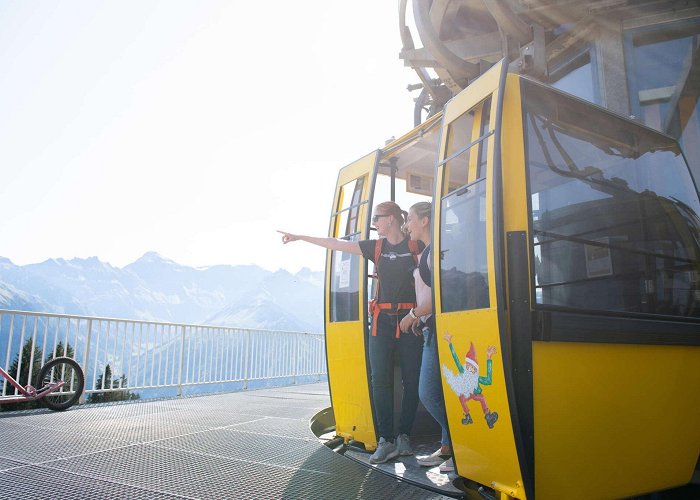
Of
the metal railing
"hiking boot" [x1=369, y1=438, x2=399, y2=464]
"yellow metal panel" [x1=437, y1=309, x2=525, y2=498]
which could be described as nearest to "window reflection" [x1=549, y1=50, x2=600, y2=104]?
"yellow metal panel" [x1=437, y1=309, x2=525, y2=498]

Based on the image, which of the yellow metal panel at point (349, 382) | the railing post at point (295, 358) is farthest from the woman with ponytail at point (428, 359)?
the railing post at point (295, 358)

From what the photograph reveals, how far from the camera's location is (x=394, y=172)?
5.12 metres

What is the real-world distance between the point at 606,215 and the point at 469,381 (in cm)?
143

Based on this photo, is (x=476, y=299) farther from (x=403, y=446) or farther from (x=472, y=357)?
(x=403, y=446)

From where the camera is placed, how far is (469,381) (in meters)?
2.72

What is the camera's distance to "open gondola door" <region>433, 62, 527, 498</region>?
97.8 inches

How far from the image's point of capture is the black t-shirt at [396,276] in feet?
12.8

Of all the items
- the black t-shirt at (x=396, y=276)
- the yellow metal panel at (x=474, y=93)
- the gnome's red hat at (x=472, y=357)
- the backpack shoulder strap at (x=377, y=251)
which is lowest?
the gnome's red hat at (x=472, y=357)

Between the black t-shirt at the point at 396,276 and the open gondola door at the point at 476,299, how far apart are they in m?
0.86

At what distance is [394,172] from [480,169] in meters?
2.32

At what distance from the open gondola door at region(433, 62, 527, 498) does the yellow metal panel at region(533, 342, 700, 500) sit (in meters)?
0.19

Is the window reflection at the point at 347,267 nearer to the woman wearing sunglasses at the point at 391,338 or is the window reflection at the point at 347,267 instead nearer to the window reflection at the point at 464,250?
the woman wearing sunglasses at the point at 391,338

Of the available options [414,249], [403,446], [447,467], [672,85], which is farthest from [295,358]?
[672,85]

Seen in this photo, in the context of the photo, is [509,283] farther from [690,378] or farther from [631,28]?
[631,28]
